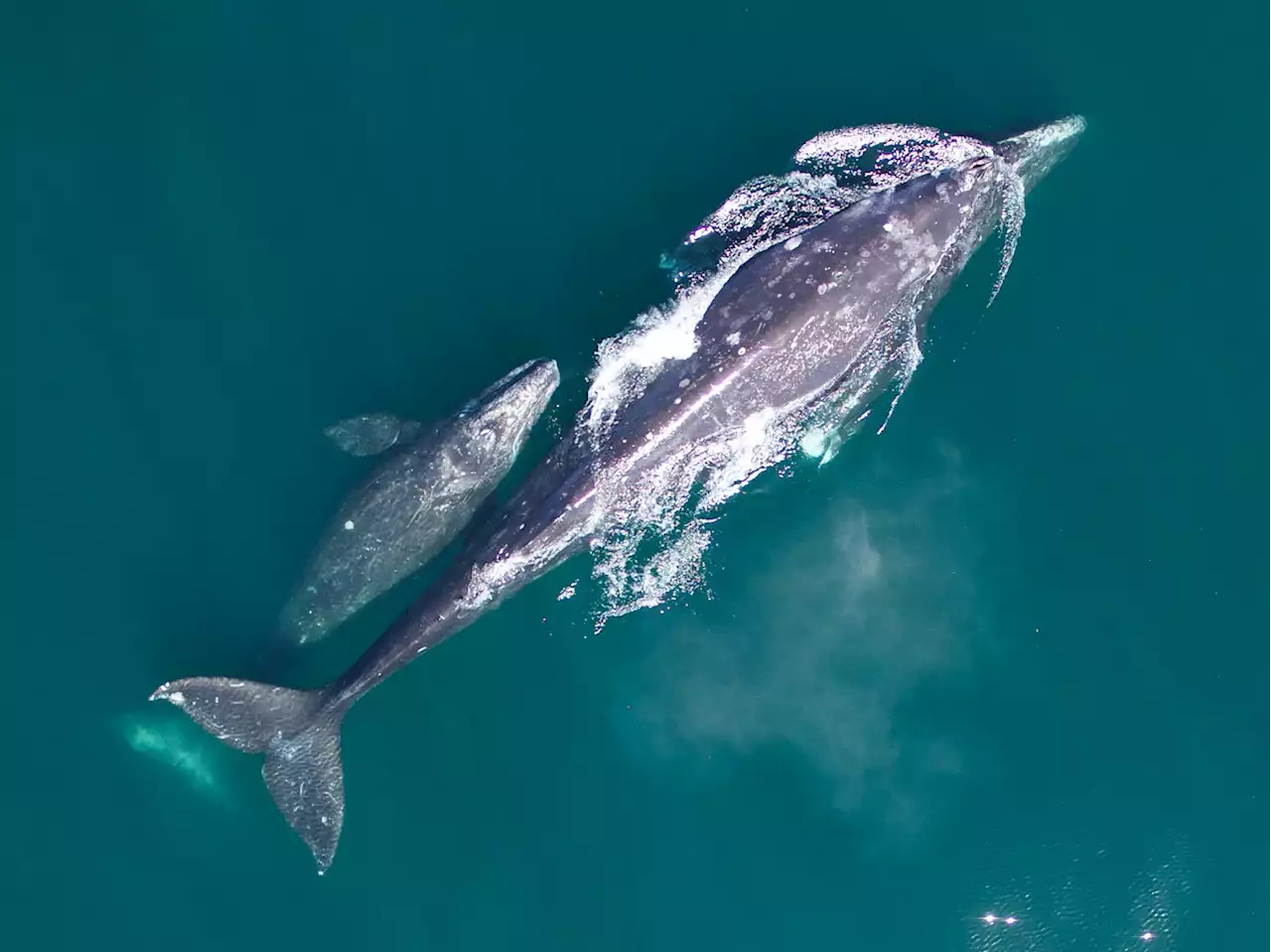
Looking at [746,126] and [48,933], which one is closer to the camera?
[48,933]

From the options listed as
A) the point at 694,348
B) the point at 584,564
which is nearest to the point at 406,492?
the point at 584,564

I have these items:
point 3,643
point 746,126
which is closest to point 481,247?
point 746,126

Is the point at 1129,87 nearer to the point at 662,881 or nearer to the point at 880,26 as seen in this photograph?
the point at 880,26

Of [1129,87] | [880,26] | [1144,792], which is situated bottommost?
[1144,792]

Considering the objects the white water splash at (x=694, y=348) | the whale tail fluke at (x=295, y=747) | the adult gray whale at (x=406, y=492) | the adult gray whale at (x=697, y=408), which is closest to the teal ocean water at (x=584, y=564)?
the white water splash at (x=694, y=348)

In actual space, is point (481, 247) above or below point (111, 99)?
below

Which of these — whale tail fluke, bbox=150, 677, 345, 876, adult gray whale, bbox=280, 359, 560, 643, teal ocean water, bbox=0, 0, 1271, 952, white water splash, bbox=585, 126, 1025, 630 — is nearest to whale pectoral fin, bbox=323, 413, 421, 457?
adult gray whale, bbox=280, 359, 560, 643
